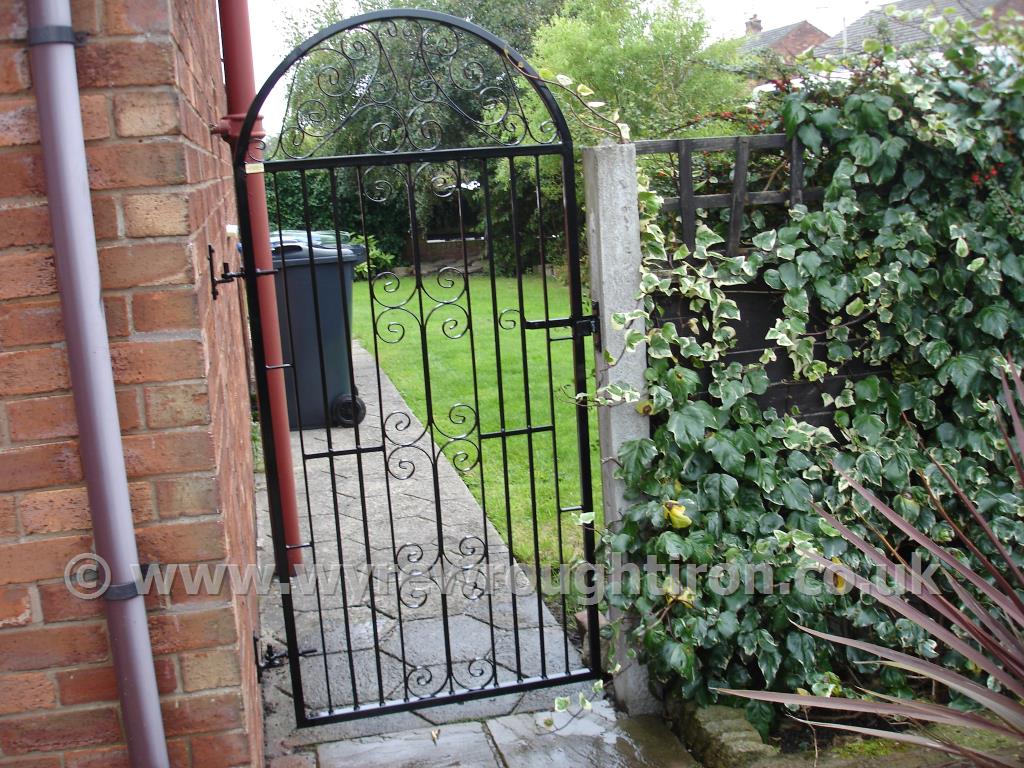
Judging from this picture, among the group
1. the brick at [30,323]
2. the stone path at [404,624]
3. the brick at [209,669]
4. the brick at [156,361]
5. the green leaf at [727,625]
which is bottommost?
the stone path at [404,624]

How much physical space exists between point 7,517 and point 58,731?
1.56 ft

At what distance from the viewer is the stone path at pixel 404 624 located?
301 cm

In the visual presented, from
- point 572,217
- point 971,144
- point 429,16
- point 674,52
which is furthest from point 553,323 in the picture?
point 674,52

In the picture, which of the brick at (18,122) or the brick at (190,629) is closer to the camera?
Result: the brick at (18,122)

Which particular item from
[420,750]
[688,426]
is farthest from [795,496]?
[420,750]

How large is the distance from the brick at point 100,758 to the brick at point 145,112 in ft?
4.18

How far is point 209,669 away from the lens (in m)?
2.02

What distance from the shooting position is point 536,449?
18.9 ft

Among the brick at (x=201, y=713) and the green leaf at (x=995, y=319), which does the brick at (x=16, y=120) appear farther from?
the green leaf at (x=995, y=319)

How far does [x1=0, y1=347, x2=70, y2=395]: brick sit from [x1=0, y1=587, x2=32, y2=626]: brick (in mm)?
416

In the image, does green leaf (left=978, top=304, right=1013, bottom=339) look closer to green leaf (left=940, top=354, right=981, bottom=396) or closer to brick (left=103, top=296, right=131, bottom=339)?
green leaf (left=940, top=354, right=981, bottom=396)

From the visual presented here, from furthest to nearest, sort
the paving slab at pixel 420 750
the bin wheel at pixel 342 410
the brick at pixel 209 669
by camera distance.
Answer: the bin wheel at pixel 342 410, the paving slab at pixel 420 750, the brick at pixel 209 669

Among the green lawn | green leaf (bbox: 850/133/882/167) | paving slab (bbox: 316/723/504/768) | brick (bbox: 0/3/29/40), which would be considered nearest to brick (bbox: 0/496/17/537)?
brick (bbox: 0/3/29/40)

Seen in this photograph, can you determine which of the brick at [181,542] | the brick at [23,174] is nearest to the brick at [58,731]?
the brick at [181,542]
